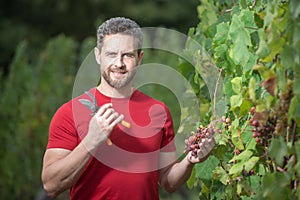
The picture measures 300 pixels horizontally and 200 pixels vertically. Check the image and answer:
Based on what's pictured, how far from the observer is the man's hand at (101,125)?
2975 millimetres

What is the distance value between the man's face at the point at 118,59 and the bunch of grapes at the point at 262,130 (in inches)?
26.2

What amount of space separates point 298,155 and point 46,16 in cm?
1982

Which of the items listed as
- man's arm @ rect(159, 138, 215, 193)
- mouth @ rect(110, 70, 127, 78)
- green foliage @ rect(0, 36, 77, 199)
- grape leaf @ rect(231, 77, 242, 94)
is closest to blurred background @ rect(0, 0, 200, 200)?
green foliage @ rect(0, 36, 77, 199)

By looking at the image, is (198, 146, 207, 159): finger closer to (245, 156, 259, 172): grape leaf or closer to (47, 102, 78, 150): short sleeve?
(245, 156, 259, 172): grape leaf

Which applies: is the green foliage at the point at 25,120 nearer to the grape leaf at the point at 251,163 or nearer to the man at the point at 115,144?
the man at the point at 115,144

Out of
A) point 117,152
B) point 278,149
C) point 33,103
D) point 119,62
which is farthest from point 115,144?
point 33,103

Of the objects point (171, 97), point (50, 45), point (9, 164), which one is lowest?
point (9, 164)

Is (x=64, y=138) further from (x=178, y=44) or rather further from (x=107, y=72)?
(x=178, y=44)

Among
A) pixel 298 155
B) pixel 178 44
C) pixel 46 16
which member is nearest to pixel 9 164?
pixel 178 44

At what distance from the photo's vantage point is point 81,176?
132 inches

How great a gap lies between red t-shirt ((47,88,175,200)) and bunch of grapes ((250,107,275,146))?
68 centimetres

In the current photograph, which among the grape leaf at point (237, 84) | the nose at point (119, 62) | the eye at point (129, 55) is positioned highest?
the eye at point (129, 55)

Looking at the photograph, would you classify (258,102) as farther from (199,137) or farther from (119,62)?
(119,62)

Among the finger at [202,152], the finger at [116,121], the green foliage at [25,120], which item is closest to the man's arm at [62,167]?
the finger at [116,121]
